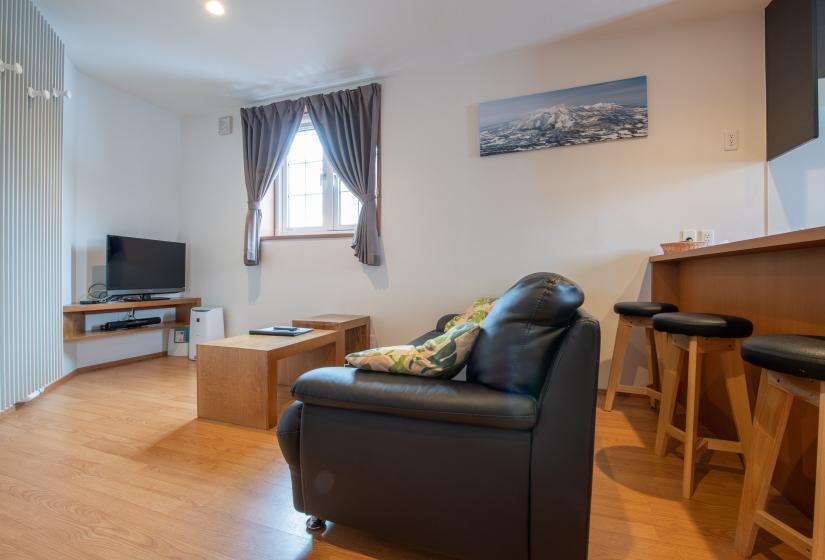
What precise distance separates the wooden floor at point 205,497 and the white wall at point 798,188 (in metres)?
1.59

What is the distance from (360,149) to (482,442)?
9.23ft

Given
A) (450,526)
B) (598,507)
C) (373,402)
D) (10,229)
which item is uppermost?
(10,229)

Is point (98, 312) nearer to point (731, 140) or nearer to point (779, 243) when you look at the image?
point (779, 243)

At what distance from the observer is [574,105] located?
2.69 metres

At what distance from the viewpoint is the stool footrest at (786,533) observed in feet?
2.97

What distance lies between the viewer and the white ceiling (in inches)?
92.8

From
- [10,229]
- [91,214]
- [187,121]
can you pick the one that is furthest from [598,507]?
[187,121]

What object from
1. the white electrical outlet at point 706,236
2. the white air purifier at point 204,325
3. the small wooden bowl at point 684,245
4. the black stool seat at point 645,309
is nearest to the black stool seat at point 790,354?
the black stool seat at point 645,309

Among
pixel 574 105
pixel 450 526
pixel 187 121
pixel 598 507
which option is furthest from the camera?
pixel 187 121

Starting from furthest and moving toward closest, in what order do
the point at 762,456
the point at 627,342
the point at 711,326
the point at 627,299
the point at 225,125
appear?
the point at 225,125
the point at 627,299
the point at 627,342
the point at 711,326
the point at 762,456

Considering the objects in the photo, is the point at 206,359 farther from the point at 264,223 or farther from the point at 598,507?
the point at 598,507

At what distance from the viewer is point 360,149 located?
3.18 m

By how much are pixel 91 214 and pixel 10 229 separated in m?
1.27

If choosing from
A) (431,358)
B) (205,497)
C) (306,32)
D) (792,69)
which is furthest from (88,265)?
(792,69)
